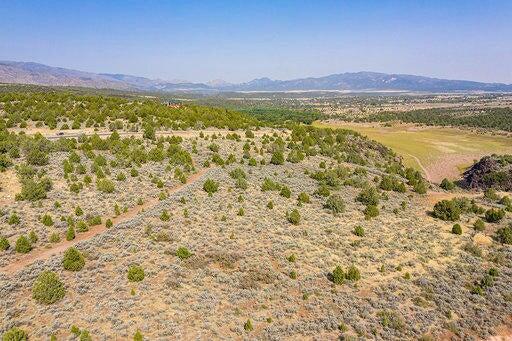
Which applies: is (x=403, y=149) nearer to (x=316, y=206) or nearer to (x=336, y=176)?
(x=336, y=176)

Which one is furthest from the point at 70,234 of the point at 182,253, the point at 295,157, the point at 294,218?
the point at 295,157

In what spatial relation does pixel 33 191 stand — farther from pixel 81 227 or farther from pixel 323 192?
pixel 323 192

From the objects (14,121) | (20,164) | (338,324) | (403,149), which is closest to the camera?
(338,324)

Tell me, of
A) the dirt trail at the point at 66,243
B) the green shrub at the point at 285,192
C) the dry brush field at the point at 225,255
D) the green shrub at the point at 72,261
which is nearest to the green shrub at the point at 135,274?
the dry brush field at the point at 225,255

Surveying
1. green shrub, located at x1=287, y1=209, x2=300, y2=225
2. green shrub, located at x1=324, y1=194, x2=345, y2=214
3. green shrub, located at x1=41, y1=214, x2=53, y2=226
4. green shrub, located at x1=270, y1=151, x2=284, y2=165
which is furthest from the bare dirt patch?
green shrub, located at x1=270, y1=151, x2=284, y2=165

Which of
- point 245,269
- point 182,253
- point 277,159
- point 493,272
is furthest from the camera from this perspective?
point 277,159

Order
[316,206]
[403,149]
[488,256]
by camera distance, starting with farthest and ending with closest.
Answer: [403,149] → [316,206] → [488,256]

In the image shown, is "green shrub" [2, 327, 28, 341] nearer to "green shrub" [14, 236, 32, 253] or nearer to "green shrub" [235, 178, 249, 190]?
"green shrub" [14, 236, 32, 253]

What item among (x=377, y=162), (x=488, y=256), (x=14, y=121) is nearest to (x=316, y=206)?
(x=488, y=256)
